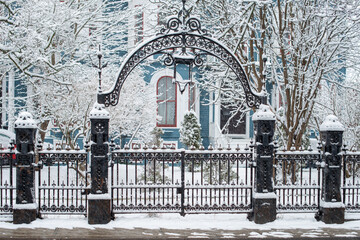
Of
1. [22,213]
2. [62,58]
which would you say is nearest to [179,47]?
[22,213]

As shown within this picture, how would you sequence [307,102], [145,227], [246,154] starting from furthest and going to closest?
[307,102], [246,154], [145,227]

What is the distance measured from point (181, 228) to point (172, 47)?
411cm

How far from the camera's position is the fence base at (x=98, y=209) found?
7.97 m

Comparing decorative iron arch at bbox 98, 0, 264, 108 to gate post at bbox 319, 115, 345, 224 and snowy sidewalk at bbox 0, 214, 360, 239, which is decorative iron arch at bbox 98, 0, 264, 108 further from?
snowy sidewalk at bbox 0, 214, 360, 239

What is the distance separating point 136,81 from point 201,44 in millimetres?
8090

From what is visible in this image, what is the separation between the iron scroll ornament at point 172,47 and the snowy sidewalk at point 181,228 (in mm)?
2766

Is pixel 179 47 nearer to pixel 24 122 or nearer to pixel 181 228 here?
pixel 24 122

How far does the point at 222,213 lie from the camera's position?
328 inches

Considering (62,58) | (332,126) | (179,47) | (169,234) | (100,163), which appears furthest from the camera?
(62,58)

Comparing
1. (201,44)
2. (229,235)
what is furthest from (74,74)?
(229,235)

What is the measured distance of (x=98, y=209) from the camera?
7992mm

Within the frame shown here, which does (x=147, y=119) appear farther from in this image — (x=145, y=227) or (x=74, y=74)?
(x=145, y=227)

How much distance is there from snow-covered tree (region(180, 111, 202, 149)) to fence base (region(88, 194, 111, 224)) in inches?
375

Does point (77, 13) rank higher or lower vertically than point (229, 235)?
higher
